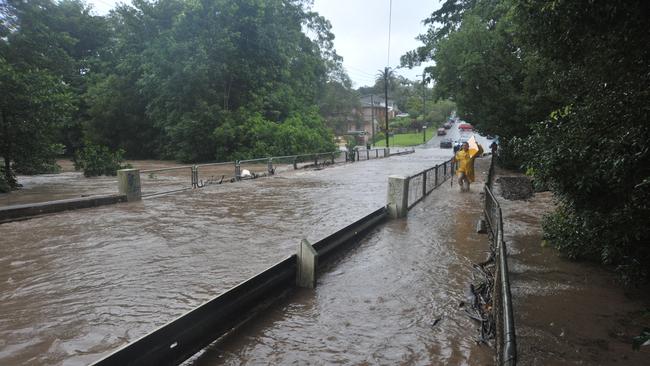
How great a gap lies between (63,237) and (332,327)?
6725 mm

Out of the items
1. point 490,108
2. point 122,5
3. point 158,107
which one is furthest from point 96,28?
point 490,108

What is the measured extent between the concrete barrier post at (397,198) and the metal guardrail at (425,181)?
30cm

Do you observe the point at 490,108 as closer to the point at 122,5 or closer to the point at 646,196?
the point at 646,196

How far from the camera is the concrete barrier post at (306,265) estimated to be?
19.8ft

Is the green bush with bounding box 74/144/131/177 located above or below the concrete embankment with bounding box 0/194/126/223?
above

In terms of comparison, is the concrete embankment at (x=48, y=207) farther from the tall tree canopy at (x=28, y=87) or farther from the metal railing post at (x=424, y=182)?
the metal railing post at (x=424, y=182)

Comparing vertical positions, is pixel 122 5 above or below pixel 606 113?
above

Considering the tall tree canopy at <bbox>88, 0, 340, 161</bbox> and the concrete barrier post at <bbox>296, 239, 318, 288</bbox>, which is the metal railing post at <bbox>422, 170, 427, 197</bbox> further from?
the tall tree canopy at <bbox>88, 0, 340, 161</bbox>

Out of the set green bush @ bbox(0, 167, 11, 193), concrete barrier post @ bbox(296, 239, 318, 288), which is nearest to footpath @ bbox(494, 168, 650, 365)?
concrete barrier post @ bbox(296, 239, 318, 288)

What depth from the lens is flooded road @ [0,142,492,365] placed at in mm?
4801

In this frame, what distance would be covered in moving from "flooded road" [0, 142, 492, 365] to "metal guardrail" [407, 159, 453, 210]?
1354 millimetres

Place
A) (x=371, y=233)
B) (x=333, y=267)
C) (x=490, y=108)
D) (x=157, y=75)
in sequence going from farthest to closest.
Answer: (x=157, y=75)
(x=490, y=108)
(x=371, y=233)
(x=333, y=267)

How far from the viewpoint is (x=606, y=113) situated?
207 inches

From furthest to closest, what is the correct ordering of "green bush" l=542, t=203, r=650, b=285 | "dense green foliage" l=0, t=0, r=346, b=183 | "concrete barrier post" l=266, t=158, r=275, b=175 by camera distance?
1. "dense green foliage" l=0, t=0, r=346, b=183
2. "concrete barrier post" l=266, t=158, r=275, b=175
3. "green bush" l=542, t=203, r=650, b=285
